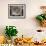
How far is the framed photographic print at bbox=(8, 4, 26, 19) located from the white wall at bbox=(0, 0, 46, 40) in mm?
54

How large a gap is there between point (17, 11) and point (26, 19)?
216 millimetres

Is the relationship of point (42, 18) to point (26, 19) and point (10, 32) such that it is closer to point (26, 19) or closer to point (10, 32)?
point (26, 19)

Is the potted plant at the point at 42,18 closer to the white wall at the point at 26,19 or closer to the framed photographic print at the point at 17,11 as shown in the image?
the white wall at the point at 26,19

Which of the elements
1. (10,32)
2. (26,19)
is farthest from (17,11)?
(10,32)

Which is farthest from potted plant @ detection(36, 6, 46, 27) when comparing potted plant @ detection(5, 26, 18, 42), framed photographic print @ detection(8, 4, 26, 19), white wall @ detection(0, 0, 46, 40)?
potted plant @ detection(5, 26, 18, 42)

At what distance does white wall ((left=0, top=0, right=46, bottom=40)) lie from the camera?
3.14m

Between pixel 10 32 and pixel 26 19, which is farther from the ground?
pixel 26 19

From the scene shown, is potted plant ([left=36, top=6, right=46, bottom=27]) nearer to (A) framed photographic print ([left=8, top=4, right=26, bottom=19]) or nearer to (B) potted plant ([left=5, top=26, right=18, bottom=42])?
(A) framed photographic print ([left=8, top=4, right=26, bottom=19])

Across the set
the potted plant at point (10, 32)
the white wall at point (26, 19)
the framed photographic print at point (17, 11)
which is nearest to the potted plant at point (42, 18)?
the white wall at point (26, 19)

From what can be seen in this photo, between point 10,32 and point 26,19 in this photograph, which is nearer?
point 10,32

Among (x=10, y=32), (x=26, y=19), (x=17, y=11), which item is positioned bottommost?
(x=10, y=32)

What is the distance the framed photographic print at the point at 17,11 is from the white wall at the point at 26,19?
0.05 meters

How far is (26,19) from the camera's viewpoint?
10.3ft

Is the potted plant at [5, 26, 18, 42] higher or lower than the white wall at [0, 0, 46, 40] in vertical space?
lower
